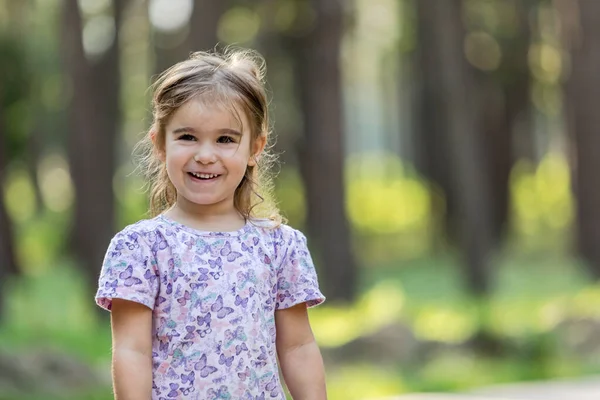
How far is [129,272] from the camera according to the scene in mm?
3262

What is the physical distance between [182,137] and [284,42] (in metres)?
21.0

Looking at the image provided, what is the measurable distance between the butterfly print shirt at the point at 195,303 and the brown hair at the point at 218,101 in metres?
0.26

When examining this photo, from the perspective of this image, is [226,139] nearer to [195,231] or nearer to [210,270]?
[195,231]

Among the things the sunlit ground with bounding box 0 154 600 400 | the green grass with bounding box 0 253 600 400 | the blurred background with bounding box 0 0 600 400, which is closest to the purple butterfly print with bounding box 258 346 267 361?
the blurred background with bounding box 0 0 600 400

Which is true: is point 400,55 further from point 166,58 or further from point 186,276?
point 186,276

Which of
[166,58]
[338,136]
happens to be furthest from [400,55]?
[338,136]

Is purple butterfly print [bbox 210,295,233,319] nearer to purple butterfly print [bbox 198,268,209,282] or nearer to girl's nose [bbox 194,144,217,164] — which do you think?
purple butterfly print [bbox 198,268,209,282]

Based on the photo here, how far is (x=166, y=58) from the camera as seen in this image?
2559cm

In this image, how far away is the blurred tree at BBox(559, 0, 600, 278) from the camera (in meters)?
17.8

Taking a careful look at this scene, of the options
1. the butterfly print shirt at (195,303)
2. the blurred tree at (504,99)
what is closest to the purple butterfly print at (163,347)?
the butterfly print shirt at (195,303)

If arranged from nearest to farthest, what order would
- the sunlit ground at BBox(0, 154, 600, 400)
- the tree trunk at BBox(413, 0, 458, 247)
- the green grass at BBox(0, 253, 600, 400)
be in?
the green grass at BBox(0, 253, 600, 400), the sunlit ground at BBox(0, 154, 600, 400), the tree trunk at BBox(413, 0, 458, 247)

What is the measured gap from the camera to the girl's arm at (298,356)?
11.5 feet

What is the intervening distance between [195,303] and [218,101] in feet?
1.84

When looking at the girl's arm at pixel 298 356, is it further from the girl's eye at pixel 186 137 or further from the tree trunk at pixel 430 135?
the tree trunk at pixel 430 135
